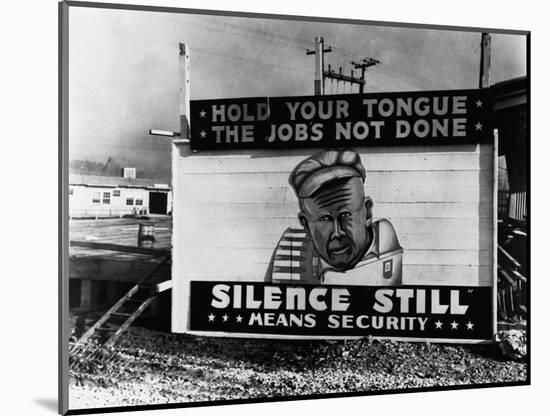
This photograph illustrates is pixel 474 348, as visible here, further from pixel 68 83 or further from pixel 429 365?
pixel 68 83

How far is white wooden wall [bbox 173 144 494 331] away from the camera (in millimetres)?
7578

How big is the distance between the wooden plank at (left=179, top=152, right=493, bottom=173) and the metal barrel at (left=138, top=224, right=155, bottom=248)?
1.98ft

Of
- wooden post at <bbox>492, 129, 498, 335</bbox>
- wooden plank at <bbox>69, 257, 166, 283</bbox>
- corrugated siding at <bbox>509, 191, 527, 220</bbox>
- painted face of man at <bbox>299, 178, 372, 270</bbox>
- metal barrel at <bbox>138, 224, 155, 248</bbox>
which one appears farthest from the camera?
corrugated siding at <bbox>509, 191, 527, 220</bbox>

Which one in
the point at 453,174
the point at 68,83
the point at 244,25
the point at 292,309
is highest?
the point at 244,25

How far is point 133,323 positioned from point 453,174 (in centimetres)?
325

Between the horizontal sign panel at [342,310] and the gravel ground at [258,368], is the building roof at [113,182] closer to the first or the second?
the horizontal sign panel at [342,310]

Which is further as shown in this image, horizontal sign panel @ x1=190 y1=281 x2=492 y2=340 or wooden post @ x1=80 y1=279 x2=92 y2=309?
horizontal sign panel @ x1=190 y1=281 x2=492 y2=340

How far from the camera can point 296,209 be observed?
766cm

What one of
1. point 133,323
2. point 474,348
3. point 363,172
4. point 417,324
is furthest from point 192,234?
point 474,348

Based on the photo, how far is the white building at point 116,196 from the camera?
7043mm

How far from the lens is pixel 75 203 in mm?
7031

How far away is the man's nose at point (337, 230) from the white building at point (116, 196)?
152cm

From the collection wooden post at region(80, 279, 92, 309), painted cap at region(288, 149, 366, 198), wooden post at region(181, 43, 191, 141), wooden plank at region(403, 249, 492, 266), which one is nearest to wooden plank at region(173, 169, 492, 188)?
painted cap at region(288, 149, 366, 198)

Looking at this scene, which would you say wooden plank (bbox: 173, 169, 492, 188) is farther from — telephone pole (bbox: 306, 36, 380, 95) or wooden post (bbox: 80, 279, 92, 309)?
wooden post (bbox: 80, 279, 92, 309)
